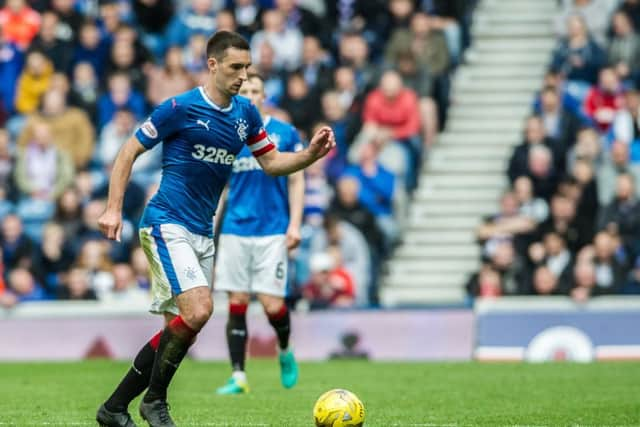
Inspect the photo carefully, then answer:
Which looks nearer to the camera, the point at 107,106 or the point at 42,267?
the point at 42,267

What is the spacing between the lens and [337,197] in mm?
20469

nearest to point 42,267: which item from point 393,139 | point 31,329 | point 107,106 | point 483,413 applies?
point 31,329

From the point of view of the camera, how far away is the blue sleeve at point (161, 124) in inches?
382

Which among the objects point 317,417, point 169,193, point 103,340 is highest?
point 169,193

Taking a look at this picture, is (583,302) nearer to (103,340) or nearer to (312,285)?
(312,285)

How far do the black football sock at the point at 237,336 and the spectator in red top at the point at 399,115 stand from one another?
7.91m

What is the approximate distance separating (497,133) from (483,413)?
12358 millimetres

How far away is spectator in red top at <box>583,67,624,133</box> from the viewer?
66.6ft

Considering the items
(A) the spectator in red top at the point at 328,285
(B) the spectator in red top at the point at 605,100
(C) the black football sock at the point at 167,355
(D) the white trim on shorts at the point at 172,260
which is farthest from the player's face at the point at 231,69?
(B) the spectator in red top at the point at 605,100

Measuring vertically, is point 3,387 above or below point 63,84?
below

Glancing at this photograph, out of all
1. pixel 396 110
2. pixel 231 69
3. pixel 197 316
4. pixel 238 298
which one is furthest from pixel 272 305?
pixel 396 110

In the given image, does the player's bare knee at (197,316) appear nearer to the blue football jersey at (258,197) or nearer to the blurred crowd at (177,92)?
the blue football jersey at (258,197)

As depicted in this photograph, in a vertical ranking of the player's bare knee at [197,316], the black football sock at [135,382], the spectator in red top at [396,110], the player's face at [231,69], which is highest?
the player's face at [231,69]

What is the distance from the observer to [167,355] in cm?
955
